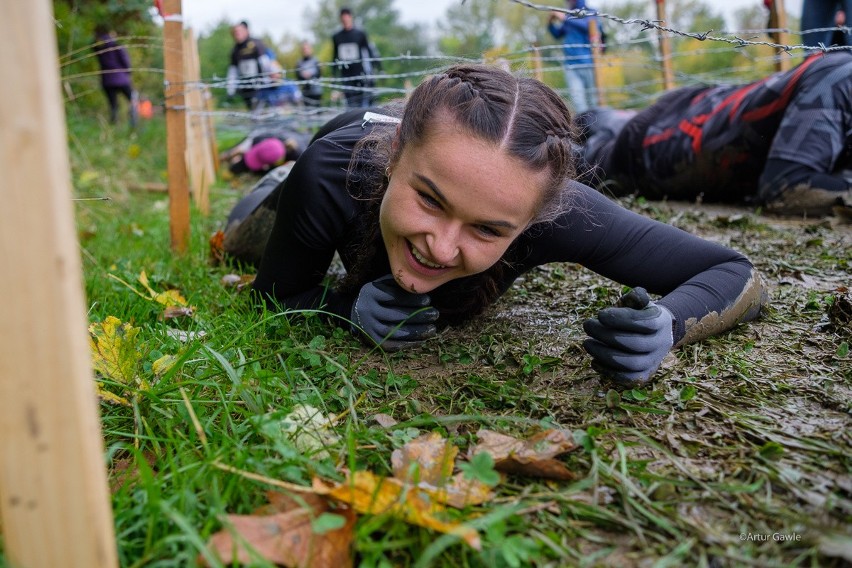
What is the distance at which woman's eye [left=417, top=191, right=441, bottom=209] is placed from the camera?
172 centimetres

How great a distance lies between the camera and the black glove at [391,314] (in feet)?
6.77

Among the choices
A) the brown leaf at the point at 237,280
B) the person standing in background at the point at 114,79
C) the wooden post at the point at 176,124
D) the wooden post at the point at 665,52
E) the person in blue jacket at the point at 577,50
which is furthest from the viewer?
the person standing in background at the point at 114,79

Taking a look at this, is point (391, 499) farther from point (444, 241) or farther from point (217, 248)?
point (217, 248)

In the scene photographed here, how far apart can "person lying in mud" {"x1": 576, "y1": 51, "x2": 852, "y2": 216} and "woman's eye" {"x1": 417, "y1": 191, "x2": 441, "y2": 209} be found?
167 centimetres


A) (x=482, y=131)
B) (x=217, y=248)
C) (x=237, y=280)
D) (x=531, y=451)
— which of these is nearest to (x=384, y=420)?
(x=531, y=451)

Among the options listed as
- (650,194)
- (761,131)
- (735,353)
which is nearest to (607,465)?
(735,353)

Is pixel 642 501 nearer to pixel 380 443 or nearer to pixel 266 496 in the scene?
pixel 380 443

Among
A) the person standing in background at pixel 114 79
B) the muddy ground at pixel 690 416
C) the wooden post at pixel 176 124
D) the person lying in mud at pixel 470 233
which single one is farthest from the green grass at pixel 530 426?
the person standing in background at pixel 114 79

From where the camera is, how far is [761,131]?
13.2ft

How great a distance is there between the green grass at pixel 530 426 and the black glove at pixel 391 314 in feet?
0.21

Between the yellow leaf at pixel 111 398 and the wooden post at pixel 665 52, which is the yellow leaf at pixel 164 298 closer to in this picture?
the yellow leaf at pixel 111 398

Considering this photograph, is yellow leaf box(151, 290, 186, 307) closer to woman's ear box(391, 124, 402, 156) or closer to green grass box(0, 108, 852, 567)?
green grass box(0, 108, 852, 567)

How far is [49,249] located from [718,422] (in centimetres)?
139

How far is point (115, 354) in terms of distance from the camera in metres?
1.66
